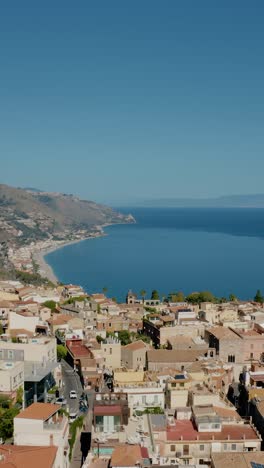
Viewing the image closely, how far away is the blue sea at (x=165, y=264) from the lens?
3167 inches

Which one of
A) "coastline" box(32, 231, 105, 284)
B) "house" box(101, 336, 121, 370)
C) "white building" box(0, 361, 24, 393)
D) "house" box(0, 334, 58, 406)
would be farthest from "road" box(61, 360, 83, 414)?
"coastline" box(32, 231, 105, 284)

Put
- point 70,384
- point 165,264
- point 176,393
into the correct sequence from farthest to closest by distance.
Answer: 1. point 165,264
2. point 70,384
3. point 176,393

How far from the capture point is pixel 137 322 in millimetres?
35938

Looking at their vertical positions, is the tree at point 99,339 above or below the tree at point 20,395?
below

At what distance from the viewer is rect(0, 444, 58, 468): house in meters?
14.1

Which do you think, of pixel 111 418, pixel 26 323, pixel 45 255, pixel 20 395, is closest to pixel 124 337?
pixel 26 323

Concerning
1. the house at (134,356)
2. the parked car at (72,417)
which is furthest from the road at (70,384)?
the house at (134,356)

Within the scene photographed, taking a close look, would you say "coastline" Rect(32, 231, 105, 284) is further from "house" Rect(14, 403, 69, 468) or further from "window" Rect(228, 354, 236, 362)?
"house" Rect(14, 403, 69, 468)

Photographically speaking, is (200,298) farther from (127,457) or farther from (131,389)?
(127,457)

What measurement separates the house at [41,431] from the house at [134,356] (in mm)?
9863

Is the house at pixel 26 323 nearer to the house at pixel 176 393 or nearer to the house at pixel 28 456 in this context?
the house at pixel 176 393

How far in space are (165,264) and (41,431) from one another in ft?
289

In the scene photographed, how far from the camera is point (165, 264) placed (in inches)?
4077

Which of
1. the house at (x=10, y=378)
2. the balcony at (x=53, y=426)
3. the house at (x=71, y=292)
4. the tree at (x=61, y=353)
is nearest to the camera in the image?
the balcony at (x=53, y=426)
